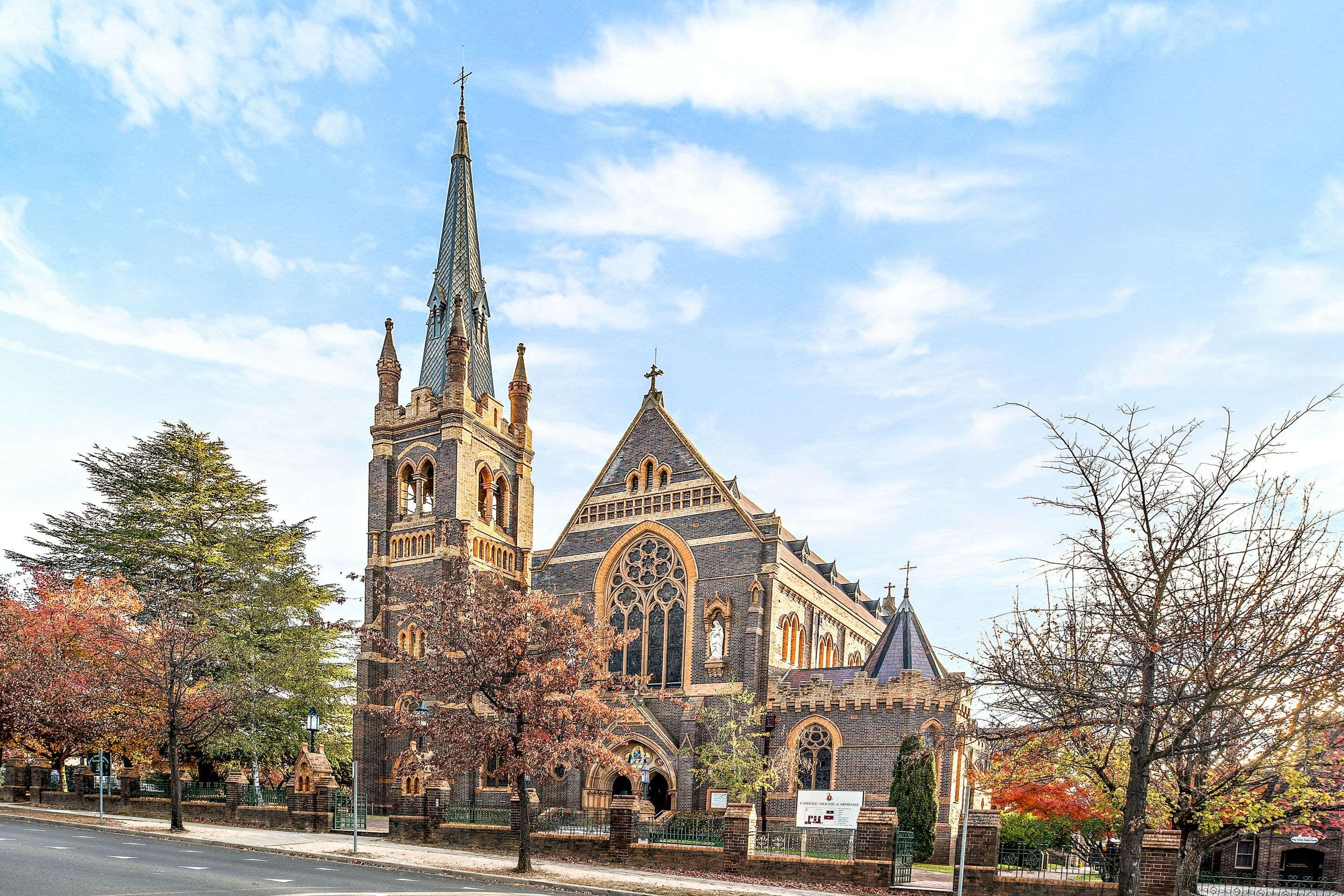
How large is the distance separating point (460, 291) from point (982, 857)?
34528 mm

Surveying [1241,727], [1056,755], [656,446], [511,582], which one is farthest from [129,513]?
[1241,727]

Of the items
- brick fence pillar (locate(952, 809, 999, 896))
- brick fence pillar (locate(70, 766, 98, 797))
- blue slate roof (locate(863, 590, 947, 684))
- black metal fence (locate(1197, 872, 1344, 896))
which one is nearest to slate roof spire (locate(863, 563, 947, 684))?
blue slate roof (locate(863, 590, 947, 684))

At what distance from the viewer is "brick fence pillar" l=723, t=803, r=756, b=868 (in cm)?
Result: 2066

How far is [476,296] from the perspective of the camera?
149ft

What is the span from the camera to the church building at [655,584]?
30.0 m

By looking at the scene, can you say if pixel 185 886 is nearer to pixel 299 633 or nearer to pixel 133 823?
pixel 133 823

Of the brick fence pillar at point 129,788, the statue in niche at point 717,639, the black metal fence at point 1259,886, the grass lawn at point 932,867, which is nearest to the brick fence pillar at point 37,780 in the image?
the brick fence pillar at point 129,788

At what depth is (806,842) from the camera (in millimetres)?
26203

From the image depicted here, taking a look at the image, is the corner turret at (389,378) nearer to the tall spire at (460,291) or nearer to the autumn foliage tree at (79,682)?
the tall spire at (460,291)

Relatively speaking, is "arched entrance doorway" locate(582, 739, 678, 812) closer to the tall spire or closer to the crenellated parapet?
the crenellated parapet

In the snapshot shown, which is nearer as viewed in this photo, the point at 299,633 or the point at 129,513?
the point at 299,633

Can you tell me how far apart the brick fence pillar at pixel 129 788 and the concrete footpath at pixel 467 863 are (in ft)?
13.1

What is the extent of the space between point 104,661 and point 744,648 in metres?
22.3

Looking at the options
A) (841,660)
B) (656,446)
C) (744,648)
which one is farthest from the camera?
(841,660)
